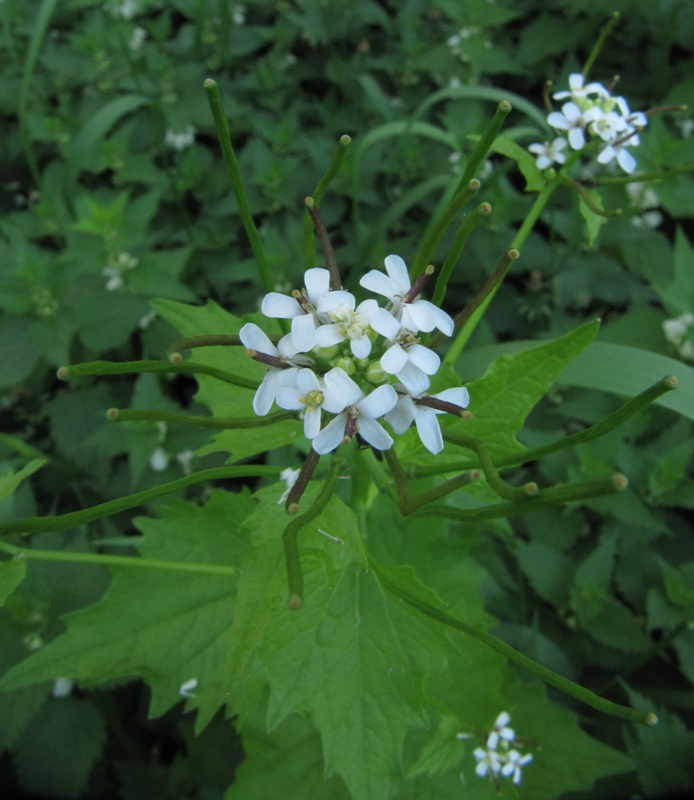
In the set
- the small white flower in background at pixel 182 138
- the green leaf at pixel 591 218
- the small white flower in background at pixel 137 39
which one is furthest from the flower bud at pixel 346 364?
the small white flower in background at pixel 137 39

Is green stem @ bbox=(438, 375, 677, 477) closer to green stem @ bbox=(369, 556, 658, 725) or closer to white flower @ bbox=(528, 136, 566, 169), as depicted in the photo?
green stem @ bbox=(369, 556, 658, 725)

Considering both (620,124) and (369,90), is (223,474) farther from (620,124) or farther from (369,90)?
(369,90)

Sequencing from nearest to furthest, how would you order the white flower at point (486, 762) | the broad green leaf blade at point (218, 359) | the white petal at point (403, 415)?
the white petal at point (403, 415)
the broad green leaf blade at point (218, 359)
the white flower at point (486, 762)

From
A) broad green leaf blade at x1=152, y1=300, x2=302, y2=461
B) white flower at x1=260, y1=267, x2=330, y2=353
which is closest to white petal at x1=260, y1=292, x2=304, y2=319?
white flower at x1=260, y1=267, x2=330, y2=353

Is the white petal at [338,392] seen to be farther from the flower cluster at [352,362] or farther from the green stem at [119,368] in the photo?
the green stem at [119,368]

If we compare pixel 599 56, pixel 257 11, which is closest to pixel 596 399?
pixel 599 56

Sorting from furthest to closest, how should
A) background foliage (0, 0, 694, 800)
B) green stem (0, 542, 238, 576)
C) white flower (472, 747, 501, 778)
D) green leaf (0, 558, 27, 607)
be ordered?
white flower (472, 747, 501, 778) < background foliage (0, 0, 694, 800) < green stem (0, 542, 238, 576) < green leaf (0, 558, 27, 607)
